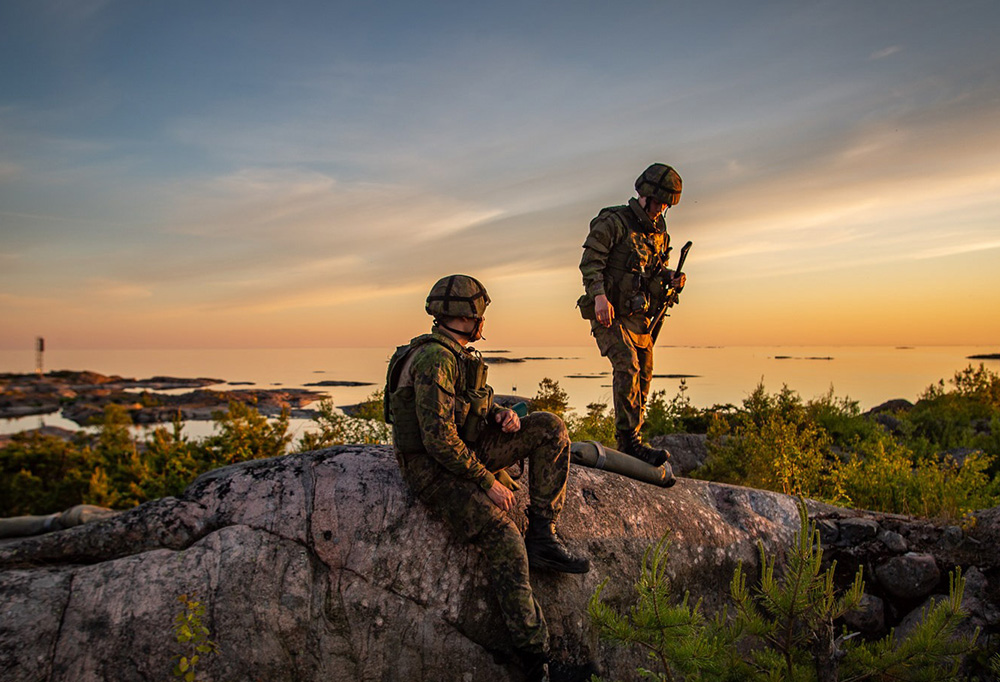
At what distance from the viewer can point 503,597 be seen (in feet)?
14.7

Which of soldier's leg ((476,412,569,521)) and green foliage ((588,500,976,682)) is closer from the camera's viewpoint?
green foliage ((588,500,976,682))

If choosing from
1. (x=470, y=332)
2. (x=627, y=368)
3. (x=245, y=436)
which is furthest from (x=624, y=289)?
(x=245, y=436)

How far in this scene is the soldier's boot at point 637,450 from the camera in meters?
6.55

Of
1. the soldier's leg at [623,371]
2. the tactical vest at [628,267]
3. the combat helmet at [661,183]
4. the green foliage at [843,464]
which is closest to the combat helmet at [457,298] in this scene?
the soldier's leg at [623,371]

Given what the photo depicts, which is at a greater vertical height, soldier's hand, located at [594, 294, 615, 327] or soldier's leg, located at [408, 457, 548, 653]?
soldier's hand, located at [594, 294, 615, 327]

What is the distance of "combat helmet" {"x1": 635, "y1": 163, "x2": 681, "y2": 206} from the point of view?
22.4 feet

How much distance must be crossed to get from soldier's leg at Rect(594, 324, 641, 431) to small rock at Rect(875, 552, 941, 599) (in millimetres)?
3002

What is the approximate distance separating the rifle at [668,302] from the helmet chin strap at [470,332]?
2757mm

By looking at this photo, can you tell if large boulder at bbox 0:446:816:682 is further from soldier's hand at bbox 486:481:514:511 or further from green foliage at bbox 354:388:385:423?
green foliage at bbox 354:388:385:423

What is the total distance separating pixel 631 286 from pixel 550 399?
726 cm

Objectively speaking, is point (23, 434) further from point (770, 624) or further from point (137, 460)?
point (770, 624)

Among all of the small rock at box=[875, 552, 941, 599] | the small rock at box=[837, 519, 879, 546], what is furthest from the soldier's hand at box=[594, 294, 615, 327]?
the small rock at box=[875, 552, 941, 599]

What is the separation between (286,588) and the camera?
4543 mm

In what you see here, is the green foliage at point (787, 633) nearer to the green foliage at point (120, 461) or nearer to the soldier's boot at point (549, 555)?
the soldier's boot at point (549, 555)
